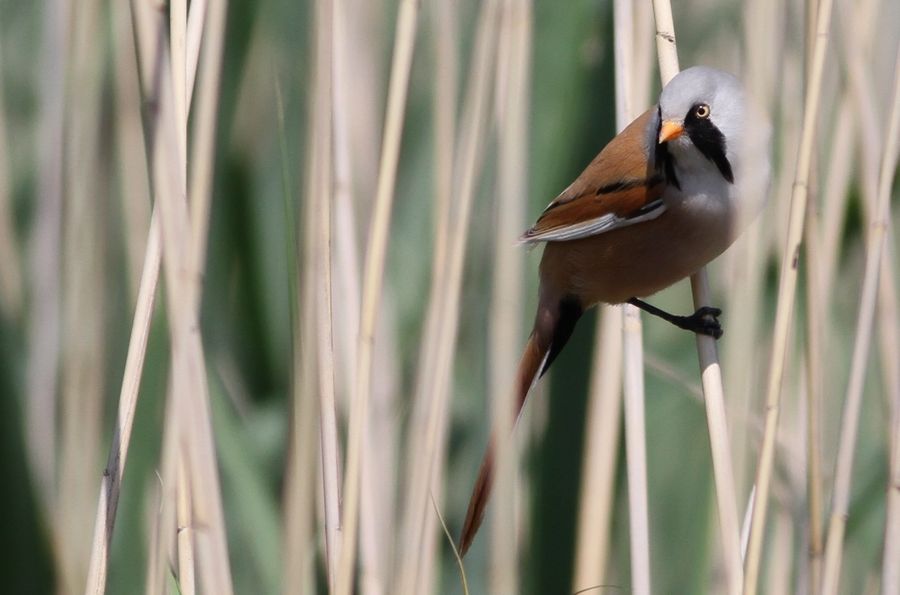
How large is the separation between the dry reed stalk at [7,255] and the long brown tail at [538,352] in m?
0.68

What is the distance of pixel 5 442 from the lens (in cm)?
134

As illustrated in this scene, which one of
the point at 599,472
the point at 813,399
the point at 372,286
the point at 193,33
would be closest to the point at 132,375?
the point at 372,286

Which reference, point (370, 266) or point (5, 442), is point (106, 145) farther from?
point (370, 266)

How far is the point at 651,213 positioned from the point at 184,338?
0.77 meters

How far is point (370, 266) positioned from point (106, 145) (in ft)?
2.23

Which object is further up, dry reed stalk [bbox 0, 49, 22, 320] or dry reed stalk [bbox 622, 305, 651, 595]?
dry reed stalk [bbox 0, 49, 22, 320]

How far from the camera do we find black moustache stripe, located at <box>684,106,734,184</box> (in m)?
1.31

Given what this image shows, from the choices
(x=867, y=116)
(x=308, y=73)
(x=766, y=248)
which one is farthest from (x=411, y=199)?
(x=867, y=116)

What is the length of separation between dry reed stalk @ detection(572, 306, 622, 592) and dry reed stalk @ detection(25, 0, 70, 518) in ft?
2.35

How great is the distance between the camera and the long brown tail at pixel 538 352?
1344mm

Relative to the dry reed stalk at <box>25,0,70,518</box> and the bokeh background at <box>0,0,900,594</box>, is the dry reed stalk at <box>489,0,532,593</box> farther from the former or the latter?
the dry reed stalk at <box>25,0,70,518</box>

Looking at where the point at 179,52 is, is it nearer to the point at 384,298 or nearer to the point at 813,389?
the point at 384,298

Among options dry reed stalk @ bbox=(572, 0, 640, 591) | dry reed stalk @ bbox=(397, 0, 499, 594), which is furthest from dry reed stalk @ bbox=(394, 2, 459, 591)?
dry reed stalk @ bbox=(572, 0, 640, 591)

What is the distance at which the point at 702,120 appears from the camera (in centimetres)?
131
